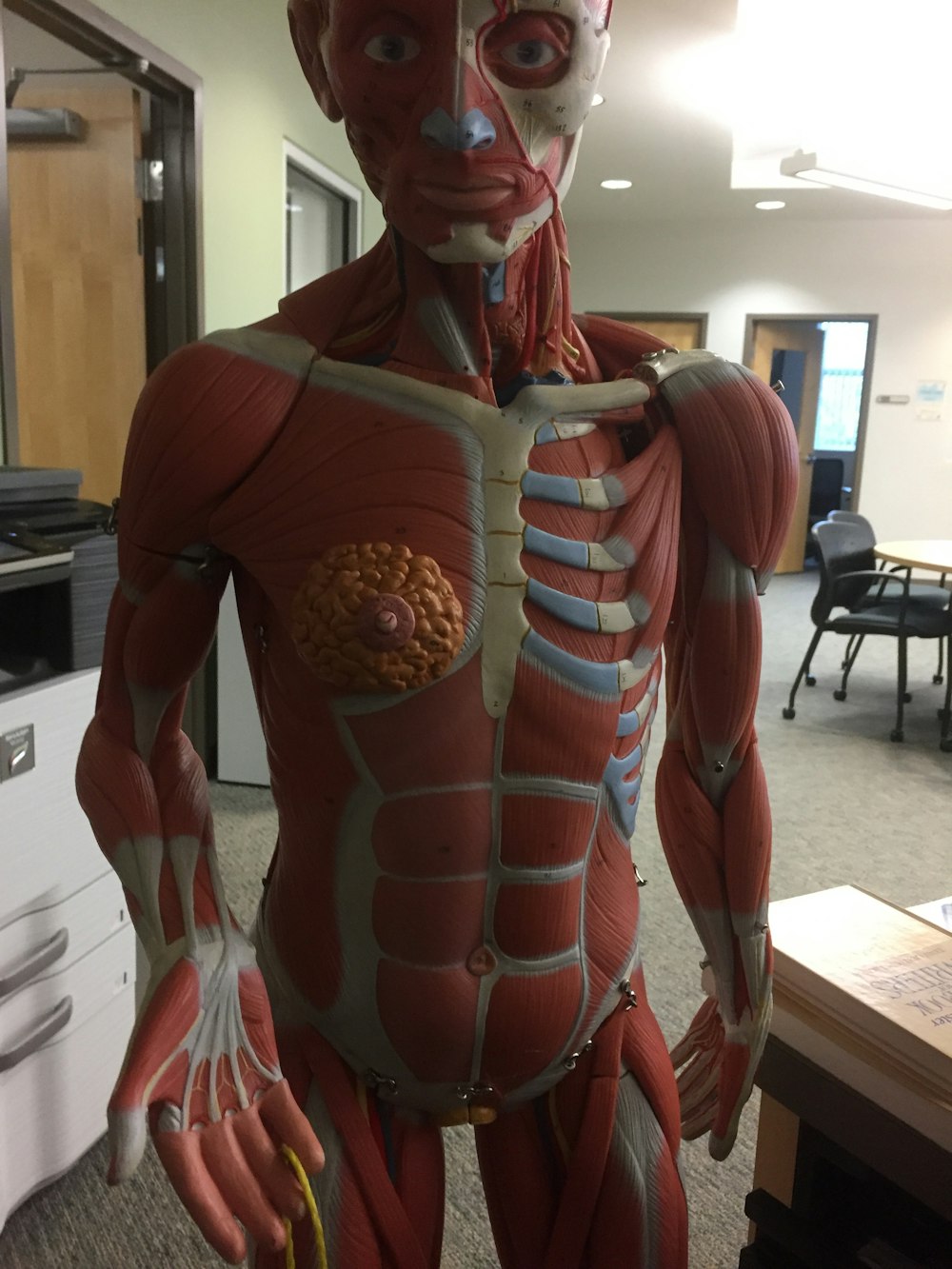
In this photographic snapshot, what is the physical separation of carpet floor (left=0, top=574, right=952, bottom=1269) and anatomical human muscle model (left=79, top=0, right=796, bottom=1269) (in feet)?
3.29

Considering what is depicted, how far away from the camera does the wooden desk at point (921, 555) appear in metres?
4.16

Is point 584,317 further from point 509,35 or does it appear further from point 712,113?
point 712,113

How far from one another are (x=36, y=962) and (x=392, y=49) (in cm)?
133

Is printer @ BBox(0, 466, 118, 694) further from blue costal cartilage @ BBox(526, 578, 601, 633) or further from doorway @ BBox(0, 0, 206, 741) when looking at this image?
doorway @ BBox(0, 0, 206, 741)

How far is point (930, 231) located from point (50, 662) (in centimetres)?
775

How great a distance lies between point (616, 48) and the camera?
4.27 m

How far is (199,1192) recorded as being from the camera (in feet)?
2.10

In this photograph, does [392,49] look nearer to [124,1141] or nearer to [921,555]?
[124,1141]

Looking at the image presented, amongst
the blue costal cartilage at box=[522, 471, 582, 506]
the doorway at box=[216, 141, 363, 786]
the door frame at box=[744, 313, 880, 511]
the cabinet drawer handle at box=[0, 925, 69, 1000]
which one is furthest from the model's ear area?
the door frame at box=[744, 313, 880, 511]

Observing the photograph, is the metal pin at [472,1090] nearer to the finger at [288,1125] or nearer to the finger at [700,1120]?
the finger at [288,1125]

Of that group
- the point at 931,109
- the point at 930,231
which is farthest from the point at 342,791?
the point at 930,231

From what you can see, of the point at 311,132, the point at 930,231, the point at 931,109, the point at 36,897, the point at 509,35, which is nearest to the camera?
the point at 509,35

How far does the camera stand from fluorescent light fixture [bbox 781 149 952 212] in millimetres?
3494

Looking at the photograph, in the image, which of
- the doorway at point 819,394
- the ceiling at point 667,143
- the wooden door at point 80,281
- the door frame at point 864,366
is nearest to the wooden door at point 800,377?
the doorway at point 819,394
